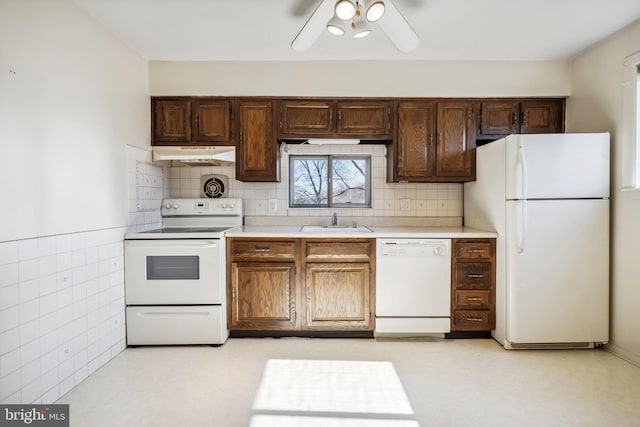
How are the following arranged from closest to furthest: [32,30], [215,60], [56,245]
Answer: [32,30], [56,245], [215,60]

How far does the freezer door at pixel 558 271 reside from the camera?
8.54ft

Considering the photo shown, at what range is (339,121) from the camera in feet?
10.4

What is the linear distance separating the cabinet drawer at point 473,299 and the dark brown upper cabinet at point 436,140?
1.01 metres

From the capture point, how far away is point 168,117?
3.18 m

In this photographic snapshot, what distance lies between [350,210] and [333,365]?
152 centimetres

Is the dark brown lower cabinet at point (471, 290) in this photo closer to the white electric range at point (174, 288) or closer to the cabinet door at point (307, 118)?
the cabinet door at point (307, 118)

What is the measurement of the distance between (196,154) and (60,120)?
3.72ft

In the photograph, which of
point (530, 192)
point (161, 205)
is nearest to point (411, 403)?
point (530, 192)

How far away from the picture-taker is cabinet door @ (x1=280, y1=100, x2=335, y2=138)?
3174 millimetres

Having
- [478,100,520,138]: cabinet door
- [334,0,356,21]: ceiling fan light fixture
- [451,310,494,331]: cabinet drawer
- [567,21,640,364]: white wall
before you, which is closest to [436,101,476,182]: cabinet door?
[478,100,520,138]: cabinet door

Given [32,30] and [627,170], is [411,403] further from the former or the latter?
[32,30]

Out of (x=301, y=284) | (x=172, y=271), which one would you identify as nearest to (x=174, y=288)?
(x=172, y=271)

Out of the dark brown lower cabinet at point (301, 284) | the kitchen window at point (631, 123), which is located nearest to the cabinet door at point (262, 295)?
the dark brown lower cabinet at point (301, 284)

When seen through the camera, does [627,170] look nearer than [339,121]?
Yes
